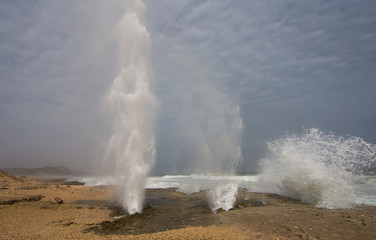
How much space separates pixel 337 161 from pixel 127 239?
44.0 ft

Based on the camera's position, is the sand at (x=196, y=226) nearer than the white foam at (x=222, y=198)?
Yes

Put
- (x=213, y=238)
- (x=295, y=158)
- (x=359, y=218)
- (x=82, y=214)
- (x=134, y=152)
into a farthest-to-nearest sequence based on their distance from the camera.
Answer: (x=295, y=158)
(x=134, y=152)
(x=82, y=214)
(x=359, y=218)
(x=213, y=238)

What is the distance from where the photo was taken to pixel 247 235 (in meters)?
5.86

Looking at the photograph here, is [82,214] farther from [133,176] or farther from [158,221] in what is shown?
[158,221]

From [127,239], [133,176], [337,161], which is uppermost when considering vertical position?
[337,161]

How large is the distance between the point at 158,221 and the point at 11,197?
11.0 m

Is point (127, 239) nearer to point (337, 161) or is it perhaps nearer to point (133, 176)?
point (133, 176)

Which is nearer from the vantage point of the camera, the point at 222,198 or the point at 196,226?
the point at 196,226

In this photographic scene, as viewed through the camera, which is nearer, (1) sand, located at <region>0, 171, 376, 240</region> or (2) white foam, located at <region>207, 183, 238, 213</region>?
(1) sand, located at <region>0, 171, 376, 240</region>

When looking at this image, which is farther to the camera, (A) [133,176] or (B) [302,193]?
(B) [302,193]

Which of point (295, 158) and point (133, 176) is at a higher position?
point (295, 158)

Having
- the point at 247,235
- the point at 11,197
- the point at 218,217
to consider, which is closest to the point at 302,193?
the point at 218,217

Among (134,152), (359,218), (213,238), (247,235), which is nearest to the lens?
(213,238)

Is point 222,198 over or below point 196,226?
over
